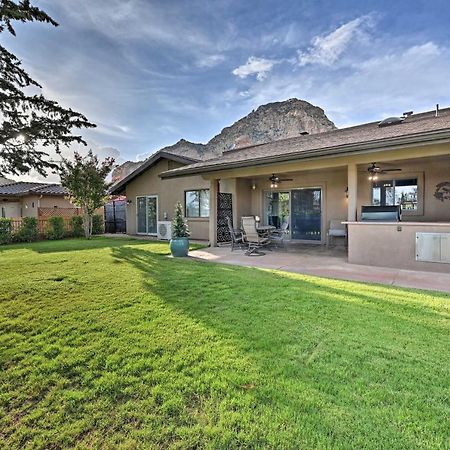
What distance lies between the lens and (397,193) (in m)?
9.75

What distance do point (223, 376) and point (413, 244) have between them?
6050 millimetres

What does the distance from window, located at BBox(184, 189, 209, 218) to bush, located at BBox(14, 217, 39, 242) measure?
7.60 m

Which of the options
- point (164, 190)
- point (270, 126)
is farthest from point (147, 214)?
point (270, 126)

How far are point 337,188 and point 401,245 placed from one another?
477 cm

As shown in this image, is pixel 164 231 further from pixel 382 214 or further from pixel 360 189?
pixel 382 214

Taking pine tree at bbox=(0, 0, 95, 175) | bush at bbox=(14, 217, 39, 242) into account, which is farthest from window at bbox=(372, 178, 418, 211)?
bush at bbox=(14, 217, 39, 242)

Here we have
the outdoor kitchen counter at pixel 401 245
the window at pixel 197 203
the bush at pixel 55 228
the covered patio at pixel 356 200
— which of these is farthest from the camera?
the bush at pixel 55 228

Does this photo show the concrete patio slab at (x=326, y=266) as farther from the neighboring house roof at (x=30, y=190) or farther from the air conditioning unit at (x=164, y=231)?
the neighboring house roof at (x=30, y=190)

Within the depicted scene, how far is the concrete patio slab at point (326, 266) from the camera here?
18.1 ft

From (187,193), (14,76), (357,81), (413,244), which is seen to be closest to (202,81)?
(187,193)

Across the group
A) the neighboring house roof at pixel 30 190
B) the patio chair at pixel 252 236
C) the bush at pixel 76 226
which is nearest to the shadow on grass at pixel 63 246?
the patio chair at pixel 252 236

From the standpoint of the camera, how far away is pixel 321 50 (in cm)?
1327

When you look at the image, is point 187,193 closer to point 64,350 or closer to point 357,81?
point 357,81

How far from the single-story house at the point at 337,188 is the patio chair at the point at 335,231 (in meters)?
0.27
